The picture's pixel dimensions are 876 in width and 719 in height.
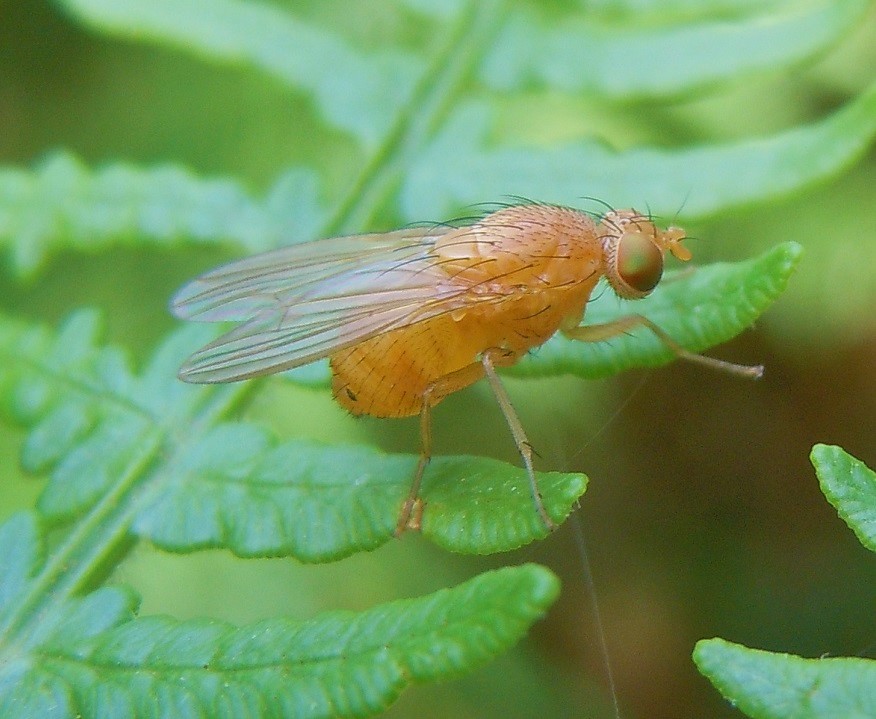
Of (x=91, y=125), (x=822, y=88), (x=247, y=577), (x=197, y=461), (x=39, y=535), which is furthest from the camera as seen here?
(x=91, y=125)

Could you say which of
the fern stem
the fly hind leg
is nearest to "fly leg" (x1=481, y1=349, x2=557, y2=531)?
the fly hind leg

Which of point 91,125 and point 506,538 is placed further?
point 91,125

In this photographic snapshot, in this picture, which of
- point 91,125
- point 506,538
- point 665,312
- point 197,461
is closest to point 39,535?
point 197,461

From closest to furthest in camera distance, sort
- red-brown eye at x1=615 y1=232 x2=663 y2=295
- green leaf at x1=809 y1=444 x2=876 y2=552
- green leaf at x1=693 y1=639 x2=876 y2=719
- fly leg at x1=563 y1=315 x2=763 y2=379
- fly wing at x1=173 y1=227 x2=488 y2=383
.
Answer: green leaf at x1=693 y1=639 x2=876 y2=719, green leaf at x1=809 y1=444 x2=876 y2=552, fly wing at x1=173 y1=227 x2=488 y2=383, fly leg at x1=563 y1=315 x2=763 y2=379, red-brown eye at x1=615 y1=232 x2=663 y2=295

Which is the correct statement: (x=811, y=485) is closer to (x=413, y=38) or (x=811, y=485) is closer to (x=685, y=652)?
(x=685, y=652)

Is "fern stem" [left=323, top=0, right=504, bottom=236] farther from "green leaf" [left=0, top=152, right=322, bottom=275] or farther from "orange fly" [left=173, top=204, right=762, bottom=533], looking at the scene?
"orange fly" [left=173, top=204, right=762, bottom=533]

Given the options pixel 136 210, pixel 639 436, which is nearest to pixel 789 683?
pixel 639 436

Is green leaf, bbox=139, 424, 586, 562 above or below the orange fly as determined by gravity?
below
